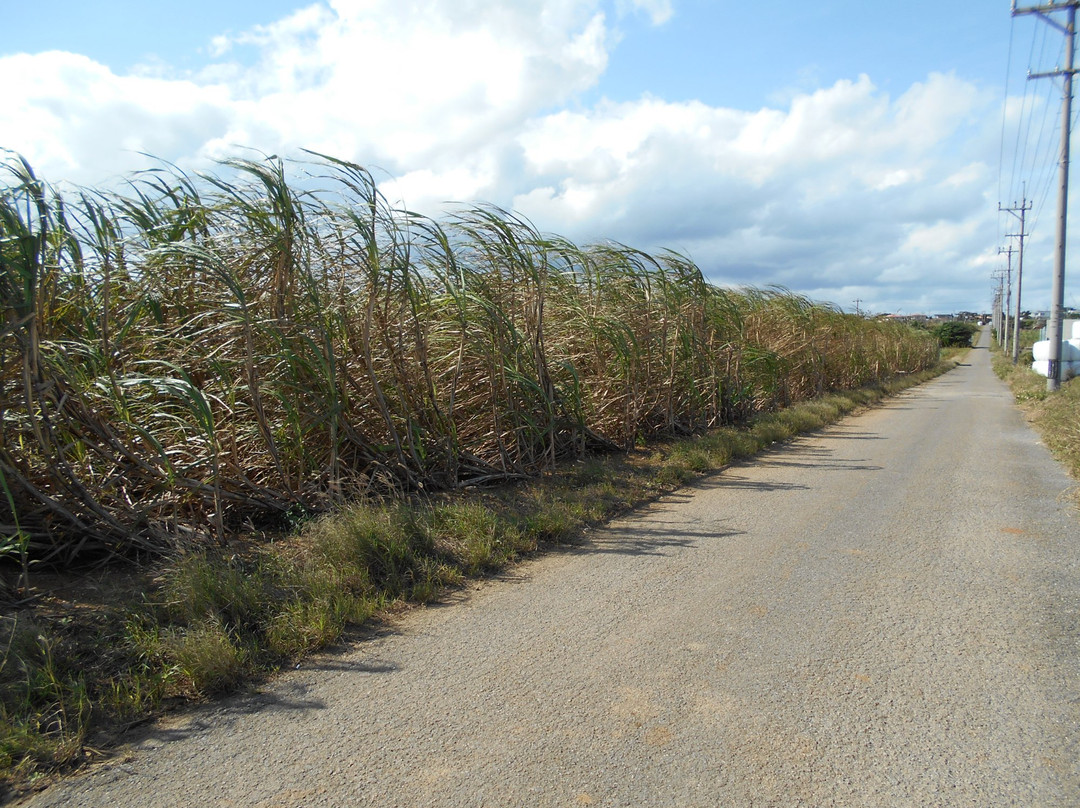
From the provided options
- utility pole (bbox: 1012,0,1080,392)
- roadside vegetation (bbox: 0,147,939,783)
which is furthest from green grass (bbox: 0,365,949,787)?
utility pole (bbox: 1012,0,1080,392)

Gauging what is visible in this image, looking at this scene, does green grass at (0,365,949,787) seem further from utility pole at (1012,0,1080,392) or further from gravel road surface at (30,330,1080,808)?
utility pole at (1012,0,1080,392)

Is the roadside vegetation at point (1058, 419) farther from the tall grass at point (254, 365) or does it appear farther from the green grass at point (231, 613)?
the green grass at point (231, 613)

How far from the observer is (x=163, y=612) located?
386 centimetres

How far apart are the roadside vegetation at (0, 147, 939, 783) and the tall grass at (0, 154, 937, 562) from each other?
2 cm

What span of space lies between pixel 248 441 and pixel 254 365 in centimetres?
67

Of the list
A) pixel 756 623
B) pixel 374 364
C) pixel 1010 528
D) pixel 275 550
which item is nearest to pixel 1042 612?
pixel 756 623

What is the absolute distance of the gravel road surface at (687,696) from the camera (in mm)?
2656

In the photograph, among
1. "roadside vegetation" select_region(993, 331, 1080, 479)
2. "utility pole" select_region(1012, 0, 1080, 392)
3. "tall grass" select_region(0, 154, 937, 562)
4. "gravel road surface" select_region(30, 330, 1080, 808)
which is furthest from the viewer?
"utility pole" select_region(1012, 0, 1080, 392)

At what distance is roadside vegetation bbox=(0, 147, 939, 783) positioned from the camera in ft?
12.0

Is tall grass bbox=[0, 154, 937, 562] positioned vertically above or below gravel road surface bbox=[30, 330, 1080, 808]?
above

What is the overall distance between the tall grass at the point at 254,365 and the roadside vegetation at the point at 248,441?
24 millimetres

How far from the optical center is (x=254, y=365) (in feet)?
17.5

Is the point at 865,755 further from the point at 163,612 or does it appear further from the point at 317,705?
the point at 163,612

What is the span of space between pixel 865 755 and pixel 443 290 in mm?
5590
